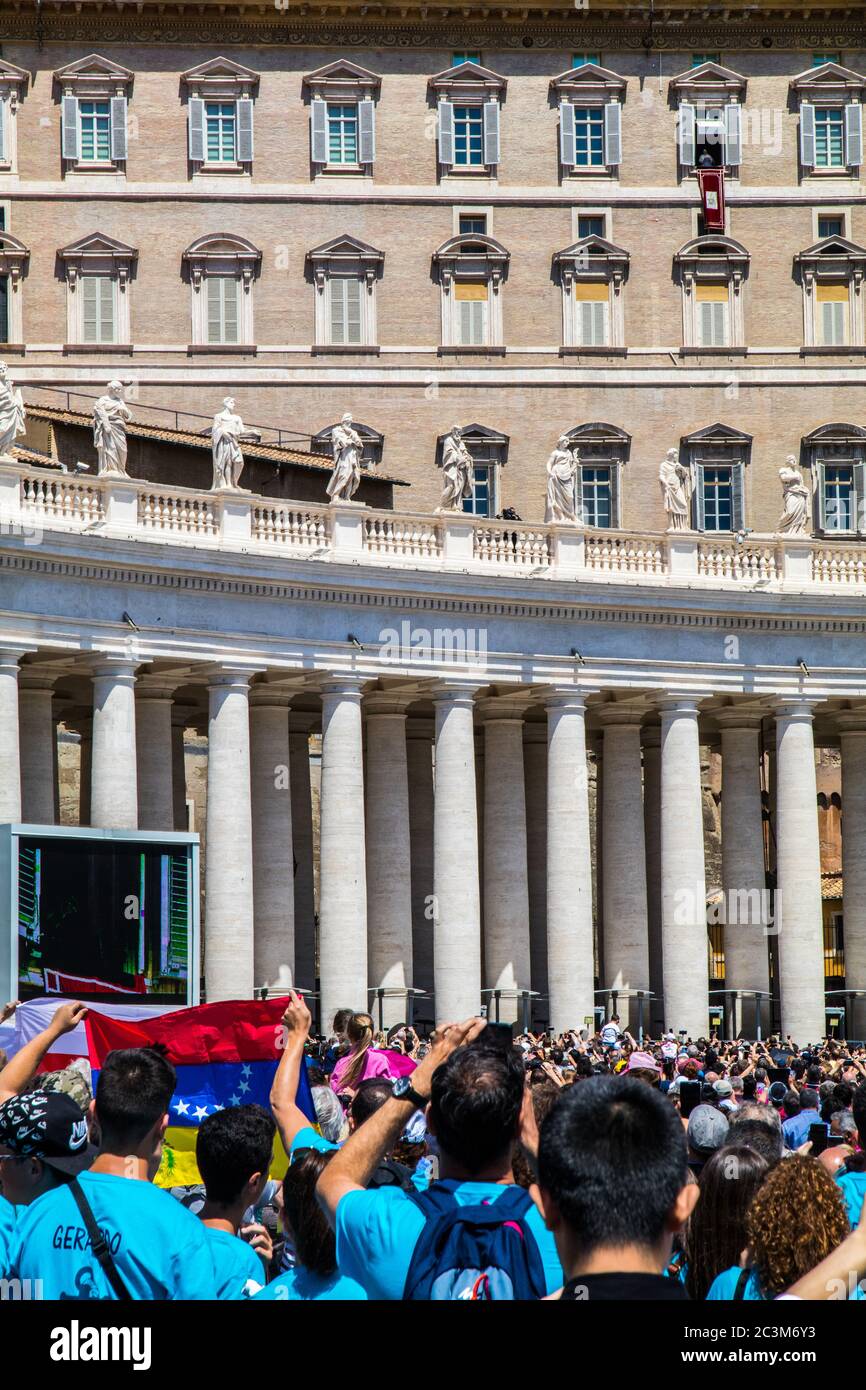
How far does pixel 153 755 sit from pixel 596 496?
27577 mm

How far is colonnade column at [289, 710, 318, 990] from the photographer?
5947cm

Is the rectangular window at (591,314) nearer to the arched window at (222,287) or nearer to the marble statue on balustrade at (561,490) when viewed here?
the arched window at (222,287)

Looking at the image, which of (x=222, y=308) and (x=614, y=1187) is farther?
(x=222, y=308)

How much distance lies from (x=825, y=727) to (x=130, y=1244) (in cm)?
5497

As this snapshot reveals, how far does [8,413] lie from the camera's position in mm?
46656

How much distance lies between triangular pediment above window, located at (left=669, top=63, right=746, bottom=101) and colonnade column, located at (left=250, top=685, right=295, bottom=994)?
34.3m

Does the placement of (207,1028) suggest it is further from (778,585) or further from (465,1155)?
(778,585)

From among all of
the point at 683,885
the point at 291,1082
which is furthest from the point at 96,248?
the point at 291,1082

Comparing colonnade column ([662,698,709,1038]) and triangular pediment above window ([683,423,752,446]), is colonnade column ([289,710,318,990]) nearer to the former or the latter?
colonnade column ([662,698,709,1038])

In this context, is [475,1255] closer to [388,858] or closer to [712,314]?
[388,858]

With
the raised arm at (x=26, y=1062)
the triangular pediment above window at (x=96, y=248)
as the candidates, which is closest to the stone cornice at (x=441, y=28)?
the triangular pediment above window at (x=96, y=248)

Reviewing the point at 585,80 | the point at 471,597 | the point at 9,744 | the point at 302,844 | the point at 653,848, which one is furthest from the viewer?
the point at 585,80

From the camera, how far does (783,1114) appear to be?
2152cm

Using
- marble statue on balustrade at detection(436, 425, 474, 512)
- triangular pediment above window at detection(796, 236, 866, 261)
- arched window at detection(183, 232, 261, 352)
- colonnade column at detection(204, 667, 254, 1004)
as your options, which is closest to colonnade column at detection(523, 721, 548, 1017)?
marble statue on balustrade at detection(436, 425, 474, 512)
